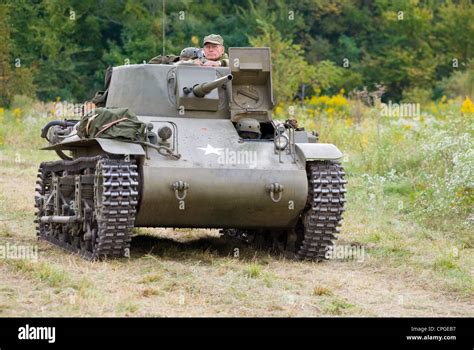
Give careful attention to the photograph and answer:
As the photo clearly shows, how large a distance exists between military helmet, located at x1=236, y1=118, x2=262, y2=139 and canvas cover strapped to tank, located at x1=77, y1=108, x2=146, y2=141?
1.37 metres

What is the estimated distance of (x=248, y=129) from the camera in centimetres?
1236

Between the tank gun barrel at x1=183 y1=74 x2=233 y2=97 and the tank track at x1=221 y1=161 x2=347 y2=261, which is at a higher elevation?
the tank gun barrel at x1=183 y1=74 x2=233 y2=97

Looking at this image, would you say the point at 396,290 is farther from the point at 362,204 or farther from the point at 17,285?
the point at 362,204

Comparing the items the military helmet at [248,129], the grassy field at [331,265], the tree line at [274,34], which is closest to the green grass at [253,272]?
the grassy field at [331,265]

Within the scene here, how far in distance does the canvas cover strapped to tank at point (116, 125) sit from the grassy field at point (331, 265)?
1.23m

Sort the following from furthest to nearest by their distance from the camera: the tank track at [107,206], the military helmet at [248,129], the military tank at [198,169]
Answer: the military helmet at [248,129], the military tank at [198,169], the tank track at [107,206]

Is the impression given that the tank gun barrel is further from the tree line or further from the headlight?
the tree line

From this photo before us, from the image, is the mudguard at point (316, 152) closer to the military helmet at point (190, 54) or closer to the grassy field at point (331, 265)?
the grassy field at point (331, 265)

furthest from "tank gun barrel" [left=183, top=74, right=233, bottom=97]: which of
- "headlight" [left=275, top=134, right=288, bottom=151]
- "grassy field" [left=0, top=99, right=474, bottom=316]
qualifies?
"grassy field" [left=0, top=99, right=474, bottom=316]

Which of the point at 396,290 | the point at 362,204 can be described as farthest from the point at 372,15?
the point at 396,290

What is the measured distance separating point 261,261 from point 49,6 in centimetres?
2508

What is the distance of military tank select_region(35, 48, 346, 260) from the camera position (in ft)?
36.9

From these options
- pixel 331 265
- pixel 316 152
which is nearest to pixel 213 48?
pixel 316 152

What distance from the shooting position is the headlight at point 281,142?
11.9 metres
